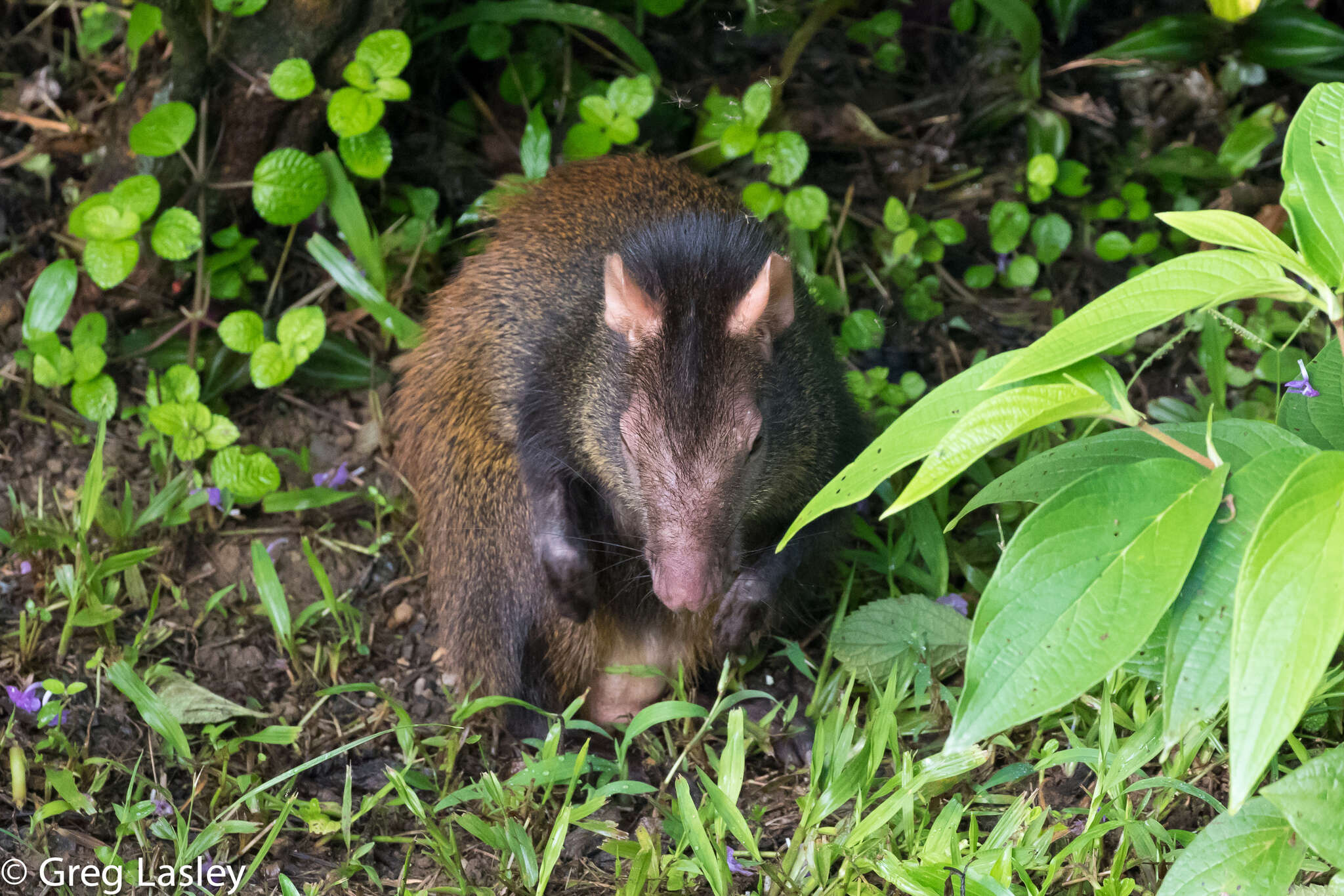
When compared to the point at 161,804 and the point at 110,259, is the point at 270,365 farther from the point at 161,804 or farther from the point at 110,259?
the point at 161,804

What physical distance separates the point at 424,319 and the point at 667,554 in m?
1.77

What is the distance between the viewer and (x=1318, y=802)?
226 centimetres

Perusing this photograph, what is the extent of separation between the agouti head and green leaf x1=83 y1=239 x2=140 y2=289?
6.13 ft

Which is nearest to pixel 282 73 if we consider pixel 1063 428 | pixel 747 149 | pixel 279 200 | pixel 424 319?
pixel 279 200

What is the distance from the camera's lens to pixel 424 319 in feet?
14.3

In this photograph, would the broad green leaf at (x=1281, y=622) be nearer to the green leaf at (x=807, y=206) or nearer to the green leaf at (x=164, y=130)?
the green leaf at (x=807, y=206)

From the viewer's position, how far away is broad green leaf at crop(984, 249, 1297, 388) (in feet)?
6.92

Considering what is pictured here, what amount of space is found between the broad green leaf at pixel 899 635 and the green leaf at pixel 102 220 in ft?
9.34

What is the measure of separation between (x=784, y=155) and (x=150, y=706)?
3.08 m

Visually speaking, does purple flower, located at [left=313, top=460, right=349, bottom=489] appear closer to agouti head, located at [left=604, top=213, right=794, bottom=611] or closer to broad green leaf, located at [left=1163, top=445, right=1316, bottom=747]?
agouti head, located at [left=604, top=213, right=794, bottom=611]

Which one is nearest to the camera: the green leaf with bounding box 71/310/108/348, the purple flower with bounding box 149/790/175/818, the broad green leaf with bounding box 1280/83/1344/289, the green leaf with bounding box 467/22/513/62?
the broad green leaf with bounding box 1280/83/1344/289

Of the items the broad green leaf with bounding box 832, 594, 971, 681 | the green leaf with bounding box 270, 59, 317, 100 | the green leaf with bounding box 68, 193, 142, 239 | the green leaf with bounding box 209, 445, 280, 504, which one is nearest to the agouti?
the broad green leaf with bounding box 832, 594, 971, 681

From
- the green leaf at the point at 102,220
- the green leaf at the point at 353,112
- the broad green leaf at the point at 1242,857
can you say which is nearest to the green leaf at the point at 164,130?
the green leaf at the point at 102,220

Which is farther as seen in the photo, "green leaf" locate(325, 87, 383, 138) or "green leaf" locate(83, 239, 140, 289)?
"green leaf" locate(325, 87, 383, 138)
